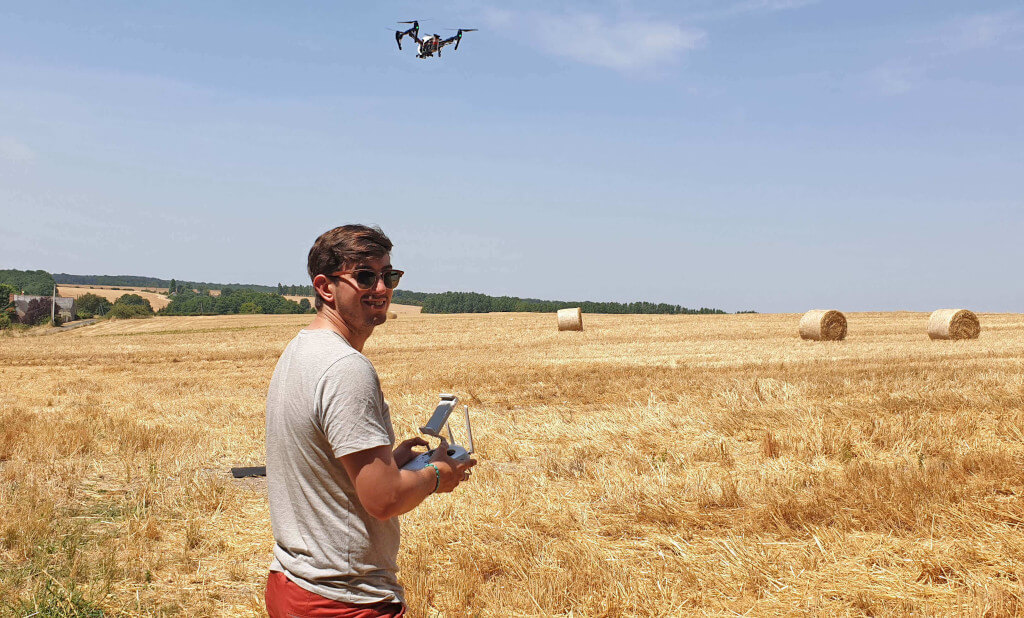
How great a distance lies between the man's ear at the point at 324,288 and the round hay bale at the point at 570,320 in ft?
123

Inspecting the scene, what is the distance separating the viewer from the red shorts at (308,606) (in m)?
2.44

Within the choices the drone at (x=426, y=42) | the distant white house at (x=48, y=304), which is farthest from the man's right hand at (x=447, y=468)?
the distant white house at (x=48, y=304)

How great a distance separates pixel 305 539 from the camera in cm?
247

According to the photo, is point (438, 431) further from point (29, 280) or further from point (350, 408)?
point (29, 280)

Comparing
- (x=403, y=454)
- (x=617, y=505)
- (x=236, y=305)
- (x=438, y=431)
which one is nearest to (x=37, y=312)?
(x=236, y=305)

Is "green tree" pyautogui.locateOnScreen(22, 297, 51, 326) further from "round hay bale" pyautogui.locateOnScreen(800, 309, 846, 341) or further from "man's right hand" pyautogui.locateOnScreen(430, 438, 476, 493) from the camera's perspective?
"man's right hand" pyautogui.locateOnScreen(430, 438, 476, 493)

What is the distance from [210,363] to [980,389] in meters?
24.2

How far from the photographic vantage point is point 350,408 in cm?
224

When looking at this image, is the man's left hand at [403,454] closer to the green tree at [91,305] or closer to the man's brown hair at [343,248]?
the man's brown hair at [343,248]

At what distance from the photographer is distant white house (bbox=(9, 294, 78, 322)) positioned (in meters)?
90.0

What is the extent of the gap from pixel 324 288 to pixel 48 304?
352ft

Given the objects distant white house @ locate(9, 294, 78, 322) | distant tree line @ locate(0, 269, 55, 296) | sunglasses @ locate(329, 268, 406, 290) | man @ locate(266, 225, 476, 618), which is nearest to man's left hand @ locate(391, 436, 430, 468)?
man @ locate(266, 225, 476, 618)

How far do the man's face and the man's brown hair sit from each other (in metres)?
0.02

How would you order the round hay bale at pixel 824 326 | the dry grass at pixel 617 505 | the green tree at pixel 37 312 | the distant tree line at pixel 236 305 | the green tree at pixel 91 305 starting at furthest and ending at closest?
the green tree at pixel 91 305 → the distant tree line at pixel 236 305 → the green tree at pixel 37 312 → the round hay bale at pixel 824 326 → the dry grass at pixel 617 505
